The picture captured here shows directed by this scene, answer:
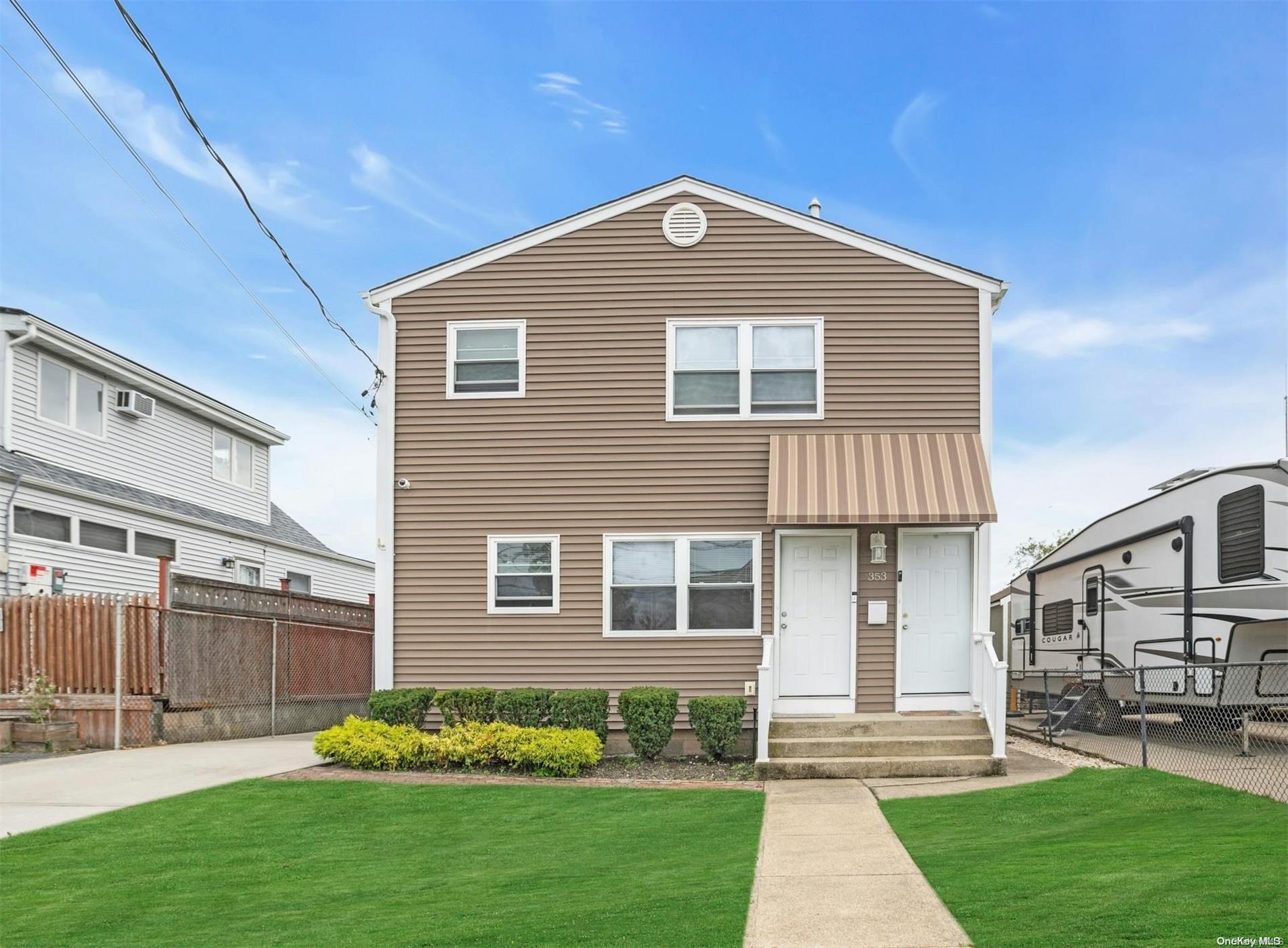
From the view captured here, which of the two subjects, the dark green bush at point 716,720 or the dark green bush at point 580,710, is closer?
the dark green bush at point 716,720

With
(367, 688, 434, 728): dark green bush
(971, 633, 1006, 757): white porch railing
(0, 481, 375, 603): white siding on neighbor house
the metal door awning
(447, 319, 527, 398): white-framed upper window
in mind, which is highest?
(447, 319, 527, 398): white-framed upper window

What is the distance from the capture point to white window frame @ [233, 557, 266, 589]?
2459 cm

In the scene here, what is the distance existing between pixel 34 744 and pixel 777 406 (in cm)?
984

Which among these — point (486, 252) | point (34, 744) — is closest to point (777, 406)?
point (486, 252)

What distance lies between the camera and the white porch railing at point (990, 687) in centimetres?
1184

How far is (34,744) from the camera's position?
45.2ft

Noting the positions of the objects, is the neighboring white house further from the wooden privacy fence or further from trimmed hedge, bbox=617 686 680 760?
trimmed hedge, bbox=617 686 680 760

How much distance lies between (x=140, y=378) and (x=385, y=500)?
390 inches

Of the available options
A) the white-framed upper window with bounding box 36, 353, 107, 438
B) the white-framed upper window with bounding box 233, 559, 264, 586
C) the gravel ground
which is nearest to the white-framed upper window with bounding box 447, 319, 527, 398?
the gravel ground

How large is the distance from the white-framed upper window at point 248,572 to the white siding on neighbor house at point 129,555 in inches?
3.9

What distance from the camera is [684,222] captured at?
14195 millimetres

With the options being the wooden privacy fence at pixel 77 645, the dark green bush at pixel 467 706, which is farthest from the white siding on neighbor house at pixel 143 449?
the dark green bush at pixel 467 706

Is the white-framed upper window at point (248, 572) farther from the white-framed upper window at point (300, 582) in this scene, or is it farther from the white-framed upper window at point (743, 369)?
the white-framed upper window at point (743, 369)

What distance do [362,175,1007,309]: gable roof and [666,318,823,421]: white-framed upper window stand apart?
1.18 m
